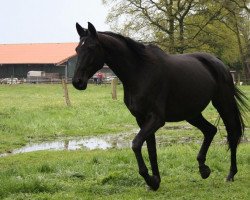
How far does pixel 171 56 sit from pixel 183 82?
18.7 inches

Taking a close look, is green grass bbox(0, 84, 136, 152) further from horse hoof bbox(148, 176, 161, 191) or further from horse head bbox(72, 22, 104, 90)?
horse head bbox(72, 22, 104, 90)

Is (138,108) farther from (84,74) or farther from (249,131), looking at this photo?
(249,131)

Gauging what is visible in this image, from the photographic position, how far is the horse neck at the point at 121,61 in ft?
22.8

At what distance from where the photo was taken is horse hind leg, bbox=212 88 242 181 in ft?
26.8

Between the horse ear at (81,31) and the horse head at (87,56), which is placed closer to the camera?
the horse head at (87,56)

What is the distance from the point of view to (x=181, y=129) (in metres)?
17.2

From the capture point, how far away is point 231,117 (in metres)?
8.27

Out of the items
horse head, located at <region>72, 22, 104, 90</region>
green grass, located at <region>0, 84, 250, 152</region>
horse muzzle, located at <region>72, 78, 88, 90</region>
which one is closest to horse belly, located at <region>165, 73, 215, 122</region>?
horse head, located at <region>72, 22, 104, 90</region>

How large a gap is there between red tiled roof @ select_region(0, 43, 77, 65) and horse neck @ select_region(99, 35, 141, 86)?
201ft

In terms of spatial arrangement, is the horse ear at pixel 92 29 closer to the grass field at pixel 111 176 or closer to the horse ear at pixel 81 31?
the horse ear at pixel 81 31

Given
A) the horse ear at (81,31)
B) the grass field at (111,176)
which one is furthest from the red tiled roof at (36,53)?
the horse ear at (81,31)

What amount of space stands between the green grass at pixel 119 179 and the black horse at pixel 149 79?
326 millimetres

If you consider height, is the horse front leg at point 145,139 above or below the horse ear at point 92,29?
below

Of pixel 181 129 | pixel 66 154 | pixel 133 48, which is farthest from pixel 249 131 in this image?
pixel 133 48
